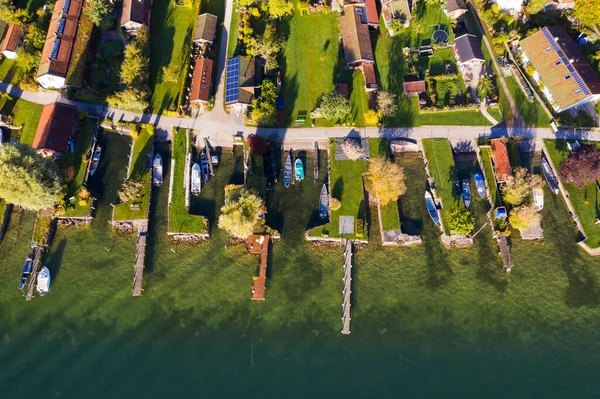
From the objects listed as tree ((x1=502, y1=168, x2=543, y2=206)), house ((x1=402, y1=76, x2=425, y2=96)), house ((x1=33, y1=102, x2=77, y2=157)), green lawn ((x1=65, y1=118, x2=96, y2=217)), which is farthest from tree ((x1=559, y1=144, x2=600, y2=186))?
house ((x1=33, y1=102, x2=77, y2=157))

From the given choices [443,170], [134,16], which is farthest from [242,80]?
[443,170]

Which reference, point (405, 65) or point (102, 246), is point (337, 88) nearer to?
point (405, 65)

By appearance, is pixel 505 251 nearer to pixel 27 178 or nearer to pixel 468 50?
pixel 468 50

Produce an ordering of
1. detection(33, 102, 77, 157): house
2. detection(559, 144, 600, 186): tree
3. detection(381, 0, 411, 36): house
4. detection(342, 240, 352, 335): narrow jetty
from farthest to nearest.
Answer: detection(381, 0, 411, 36): house
detection(33, 102, 77, 157): house
detection(559, 144, 600, 186): tree
detection(342, 240, 352, 335): narrow jetty

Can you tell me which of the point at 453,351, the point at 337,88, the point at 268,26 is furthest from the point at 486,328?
the point at 268,26

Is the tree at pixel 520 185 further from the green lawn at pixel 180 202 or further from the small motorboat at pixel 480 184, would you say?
the green lawn at pixel 180 202

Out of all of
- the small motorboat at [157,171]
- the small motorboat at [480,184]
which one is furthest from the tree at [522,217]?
the small motorboat at [157,171]

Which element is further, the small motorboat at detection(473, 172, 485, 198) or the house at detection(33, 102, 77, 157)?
the house at detection(33, 102, 77, 157)

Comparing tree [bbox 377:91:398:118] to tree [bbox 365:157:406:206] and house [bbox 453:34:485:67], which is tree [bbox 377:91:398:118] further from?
house [bbox 453:34:485:67]
